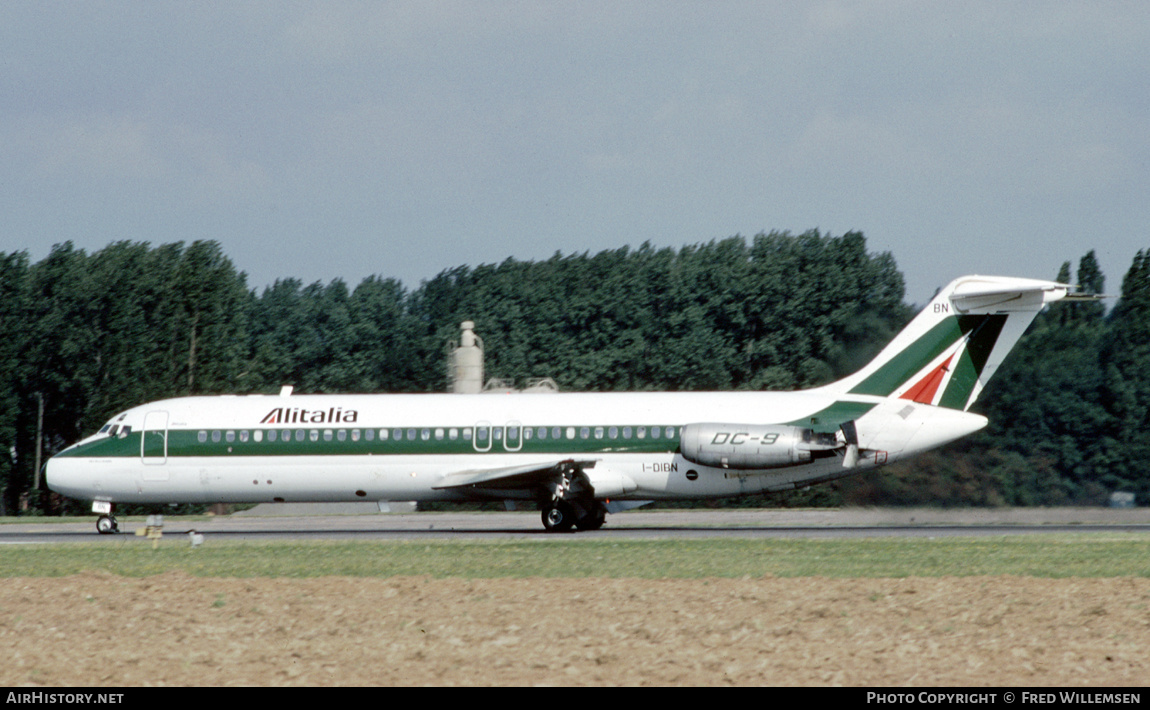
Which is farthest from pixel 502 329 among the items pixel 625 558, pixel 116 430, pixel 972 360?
pixel 625 558

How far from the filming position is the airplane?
29219mm

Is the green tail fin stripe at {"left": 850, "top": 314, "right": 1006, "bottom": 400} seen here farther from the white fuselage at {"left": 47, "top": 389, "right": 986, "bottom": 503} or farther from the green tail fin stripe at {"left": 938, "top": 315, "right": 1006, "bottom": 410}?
the white fuselage at {"left": 47, "top": 389, "right": 986, "bottom": 503}

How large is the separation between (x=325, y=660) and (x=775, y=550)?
1227 centimetres

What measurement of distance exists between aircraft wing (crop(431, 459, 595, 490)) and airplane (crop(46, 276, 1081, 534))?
37 millimetres

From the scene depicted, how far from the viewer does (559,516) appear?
98.6 feet

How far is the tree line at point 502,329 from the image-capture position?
138 feet

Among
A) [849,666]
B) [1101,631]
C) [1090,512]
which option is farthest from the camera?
[1090,512]

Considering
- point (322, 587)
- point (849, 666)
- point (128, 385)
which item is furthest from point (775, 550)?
point (128, 385)

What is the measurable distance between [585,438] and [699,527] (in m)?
4.59

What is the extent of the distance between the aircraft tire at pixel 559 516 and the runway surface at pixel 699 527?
0.64 meters

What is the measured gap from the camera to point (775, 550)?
23.1m

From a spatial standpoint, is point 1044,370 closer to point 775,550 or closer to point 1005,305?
point 1005,305
